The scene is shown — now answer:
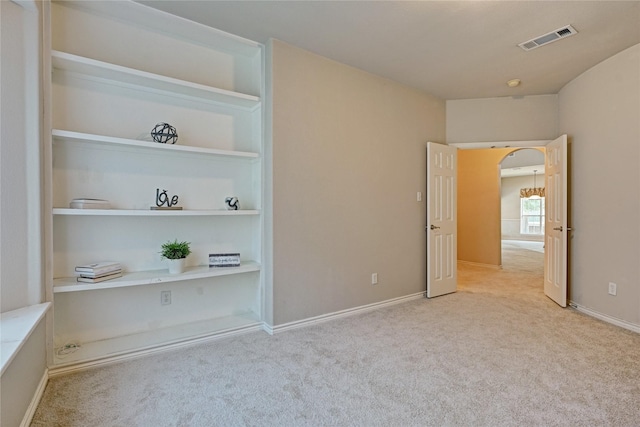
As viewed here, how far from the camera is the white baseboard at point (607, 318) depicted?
304cm

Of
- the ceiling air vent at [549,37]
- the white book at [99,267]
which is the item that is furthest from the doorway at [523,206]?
the white book at [99,267]

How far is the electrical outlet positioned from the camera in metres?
2.81

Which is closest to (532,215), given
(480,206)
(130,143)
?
(480,206)

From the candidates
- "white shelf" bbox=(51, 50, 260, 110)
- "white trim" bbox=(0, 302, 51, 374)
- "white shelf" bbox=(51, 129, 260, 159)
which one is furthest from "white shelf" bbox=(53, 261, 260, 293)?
"white shelf" bbox=(51, 50, 260, 110)

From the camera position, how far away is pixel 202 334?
2752 mm

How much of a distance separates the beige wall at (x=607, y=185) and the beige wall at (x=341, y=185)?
1704mm

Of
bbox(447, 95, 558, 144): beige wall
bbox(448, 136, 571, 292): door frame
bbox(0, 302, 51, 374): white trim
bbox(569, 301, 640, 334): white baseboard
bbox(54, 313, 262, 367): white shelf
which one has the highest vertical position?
bbox(447, 95, 558, 144): beige wall

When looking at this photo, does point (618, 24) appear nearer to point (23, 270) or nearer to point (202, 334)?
point (202, 334)

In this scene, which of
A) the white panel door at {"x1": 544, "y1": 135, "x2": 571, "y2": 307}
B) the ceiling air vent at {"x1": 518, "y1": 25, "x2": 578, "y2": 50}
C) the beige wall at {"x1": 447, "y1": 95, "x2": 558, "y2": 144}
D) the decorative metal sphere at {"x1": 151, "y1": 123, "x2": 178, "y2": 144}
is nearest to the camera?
the decorative metal sphere at {"x1": 151, "y1": 123, "x2": 178, "y2": 144}

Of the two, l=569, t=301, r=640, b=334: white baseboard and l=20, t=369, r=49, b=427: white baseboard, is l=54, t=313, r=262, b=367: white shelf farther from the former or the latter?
l=569, t=301, r=640, b=334: white baseboard

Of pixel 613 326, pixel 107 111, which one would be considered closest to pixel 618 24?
pixel 613 326

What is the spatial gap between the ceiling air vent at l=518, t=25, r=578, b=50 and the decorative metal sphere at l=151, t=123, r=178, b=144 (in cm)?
320

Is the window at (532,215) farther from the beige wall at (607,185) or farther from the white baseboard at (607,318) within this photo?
the white baseboard at (607,318)

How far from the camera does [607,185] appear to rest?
333cm
